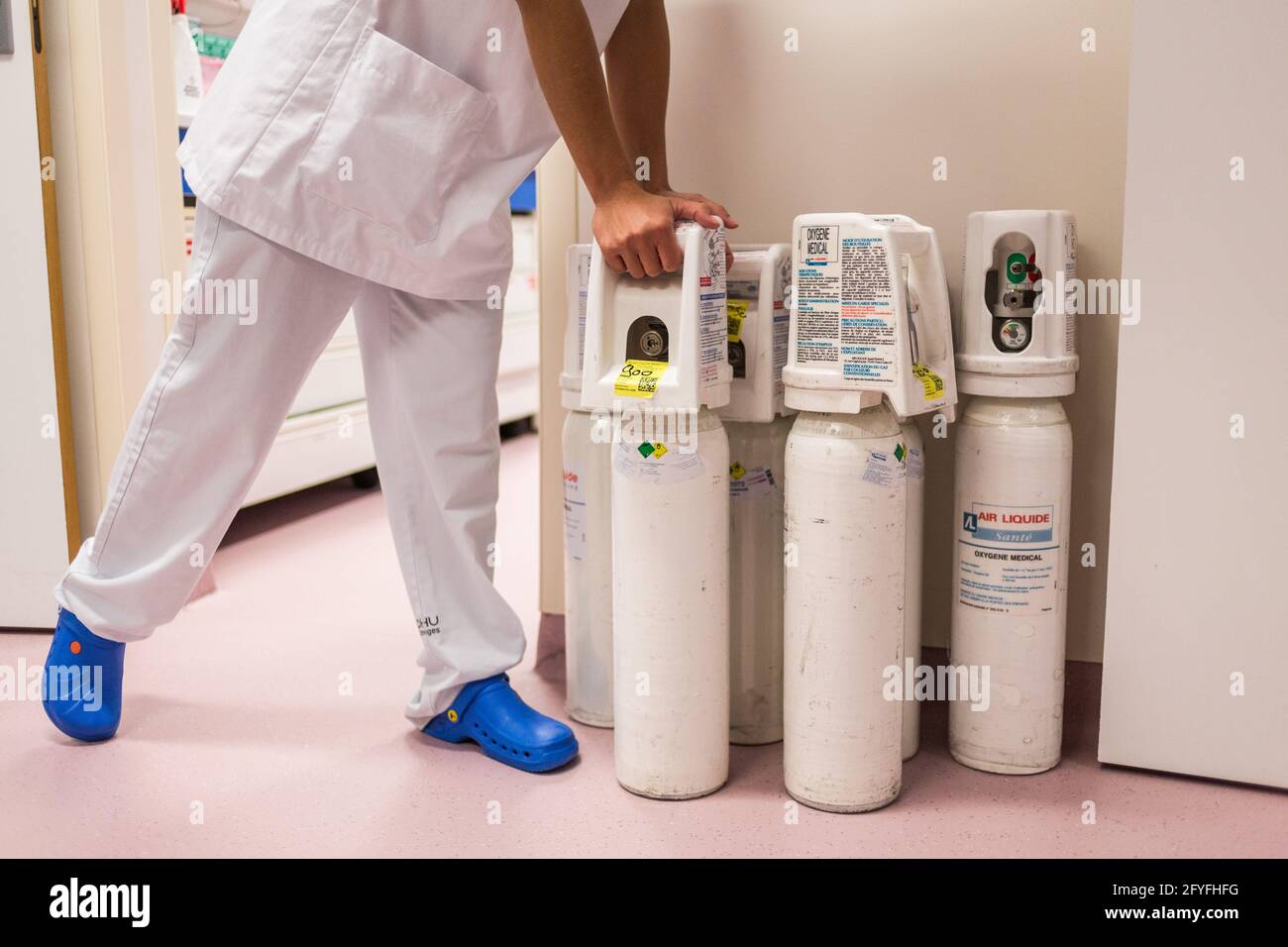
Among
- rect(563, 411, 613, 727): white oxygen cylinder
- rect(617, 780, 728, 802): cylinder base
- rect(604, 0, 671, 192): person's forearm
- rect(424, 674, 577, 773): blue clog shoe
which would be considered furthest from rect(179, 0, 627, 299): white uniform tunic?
rect(617, 780, 728, 802): cylinder base

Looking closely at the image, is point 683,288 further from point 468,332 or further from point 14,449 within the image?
point 14,449

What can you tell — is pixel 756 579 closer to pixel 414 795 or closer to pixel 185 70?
pixel 414 795

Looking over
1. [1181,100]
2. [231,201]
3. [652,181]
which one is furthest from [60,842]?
[1181,100]

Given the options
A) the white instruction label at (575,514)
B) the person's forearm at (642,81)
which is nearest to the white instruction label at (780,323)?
the person's forearm at (642,81)

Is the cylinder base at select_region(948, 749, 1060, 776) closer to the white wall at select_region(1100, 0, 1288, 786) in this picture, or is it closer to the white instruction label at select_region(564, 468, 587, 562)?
the white wall at select_region(1100, 0, 1288, 786)

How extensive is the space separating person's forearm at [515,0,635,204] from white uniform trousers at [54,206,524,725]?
0.26 metres

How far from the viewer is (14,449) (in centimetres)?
193

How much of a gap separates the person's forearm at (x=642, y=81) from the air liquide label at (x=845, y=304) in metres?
0.29

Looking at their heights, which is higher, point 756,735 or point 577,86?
point 577,86

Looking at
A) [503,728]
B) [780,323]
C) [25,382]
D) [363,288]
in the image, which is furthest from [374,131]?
[25,382]

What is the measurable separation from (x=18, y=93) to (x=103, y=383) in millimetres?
452

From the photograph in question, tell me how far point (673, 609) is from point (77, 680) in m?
0.77

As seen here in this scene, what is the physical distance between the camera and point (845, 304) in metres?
1.31

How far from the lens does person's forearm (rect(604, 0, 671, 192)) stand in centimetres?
152
